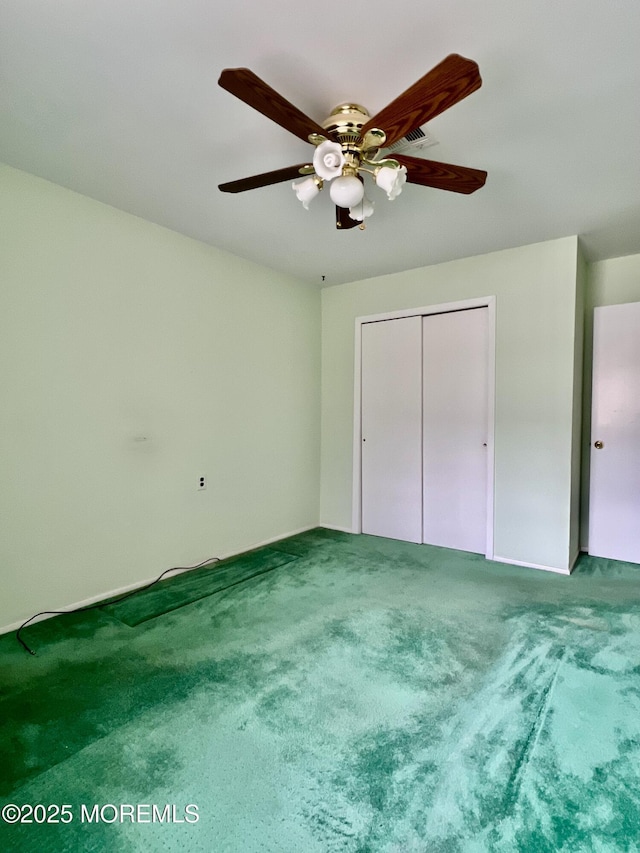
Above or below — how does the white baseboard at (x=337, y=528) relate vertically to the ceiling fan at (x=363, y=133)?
below

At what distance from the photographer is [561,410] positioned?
324 centimetres

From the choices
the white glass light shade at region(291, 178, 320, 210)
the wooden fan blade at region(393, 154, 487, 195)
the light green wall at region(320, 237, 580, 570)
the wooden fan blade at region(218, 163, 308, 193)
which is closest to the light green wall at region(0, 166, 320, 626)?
the wooden fan blade at region(218, 163, 308, 193)

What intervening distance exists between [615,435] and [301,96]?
3380 millimetres

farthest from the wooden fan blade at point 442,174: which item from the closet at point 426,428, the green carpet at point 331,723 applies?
the green carpet at point 331,723

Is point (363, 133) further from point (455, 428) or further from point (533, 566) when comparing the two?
point (533, 566)

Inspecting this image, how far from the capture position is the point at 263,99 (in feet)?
4.55

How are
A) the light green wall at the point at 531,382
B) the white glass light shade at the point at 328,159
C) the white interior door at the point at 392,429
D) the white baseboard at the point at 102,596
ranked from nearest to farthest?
1. the white glass light shade at the point at 328,159
2. the white baseboard at the point at 102,596
3. the light green wall at the point at 531,382
4. the white interior door at the point at 392,429

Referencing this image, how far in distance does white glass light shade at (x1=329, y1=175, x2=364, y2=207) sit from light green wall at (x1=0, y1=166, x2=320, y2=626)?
1713 millimetres

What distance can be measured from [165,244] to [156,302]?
0.42 metres

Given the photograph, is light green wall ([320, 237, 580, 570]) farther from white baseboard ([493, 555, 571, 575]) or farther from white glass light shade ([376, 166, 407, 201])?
white glass light shade ([376, 166, 407, 201])

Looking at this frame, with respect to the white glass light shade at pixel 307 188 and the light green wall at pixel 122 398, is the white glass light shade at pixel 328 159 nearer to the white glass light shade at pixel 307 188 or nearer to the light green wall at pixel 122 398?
the white glass light shade at pixel 307 188

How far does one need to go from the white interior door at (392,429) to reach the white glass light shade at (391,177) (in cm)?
227

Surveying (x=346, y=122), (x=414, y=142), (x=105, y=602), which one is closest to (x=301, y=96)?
(x=346, y=122)

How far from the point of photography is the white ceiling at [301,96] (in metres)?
1.40
